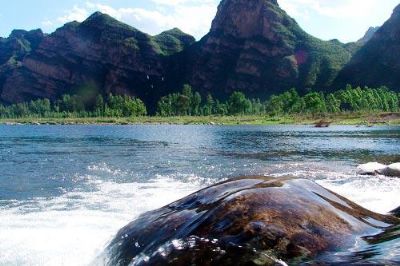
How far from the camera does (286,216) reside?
326 inches

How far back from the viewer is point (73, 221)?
15.6 meters

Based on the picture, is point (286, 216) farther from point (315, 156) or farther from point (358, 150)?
point (358, 150)

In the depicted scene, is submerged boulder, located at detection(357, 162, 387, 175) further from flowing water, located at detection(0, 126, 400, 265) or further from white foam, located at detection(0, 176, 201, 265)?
white foam, located at detection(0, 176, 201, 265)

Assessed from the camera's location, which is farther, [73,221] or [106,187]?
[106,187]

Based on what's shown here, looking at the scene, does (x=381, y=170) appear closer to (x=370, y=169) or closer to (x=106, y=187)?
(x=370, y=169)

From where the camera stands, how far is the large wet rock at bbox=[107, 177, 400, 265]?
7418 millimetres

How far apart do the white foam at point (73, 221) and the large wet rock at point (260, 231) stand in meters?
2.08

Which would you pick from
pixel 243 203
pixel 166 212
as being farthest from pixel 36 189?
pixel 243 203

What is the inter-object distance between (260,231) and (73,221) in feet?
31.3

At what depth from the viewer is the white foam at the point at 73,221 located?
452 inches

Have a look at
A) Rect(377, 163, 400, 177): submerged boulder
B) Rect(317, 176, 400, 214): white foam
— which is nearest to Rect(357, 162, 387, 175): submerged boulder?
Rect(377, 163, 400, 177): submerged boulder

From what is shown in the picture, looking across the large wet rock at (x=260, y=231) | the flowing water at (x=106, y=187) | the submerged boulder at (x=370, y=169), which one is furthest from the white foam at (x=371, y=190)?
the large wet rock at (x=260, y=231)

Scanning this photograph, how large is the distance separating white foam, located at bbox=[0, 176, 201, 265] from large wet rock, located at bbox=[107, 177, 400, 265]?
2.08 meters

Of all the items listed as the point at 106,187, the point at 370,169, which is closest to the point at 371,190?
the point at 370,169
